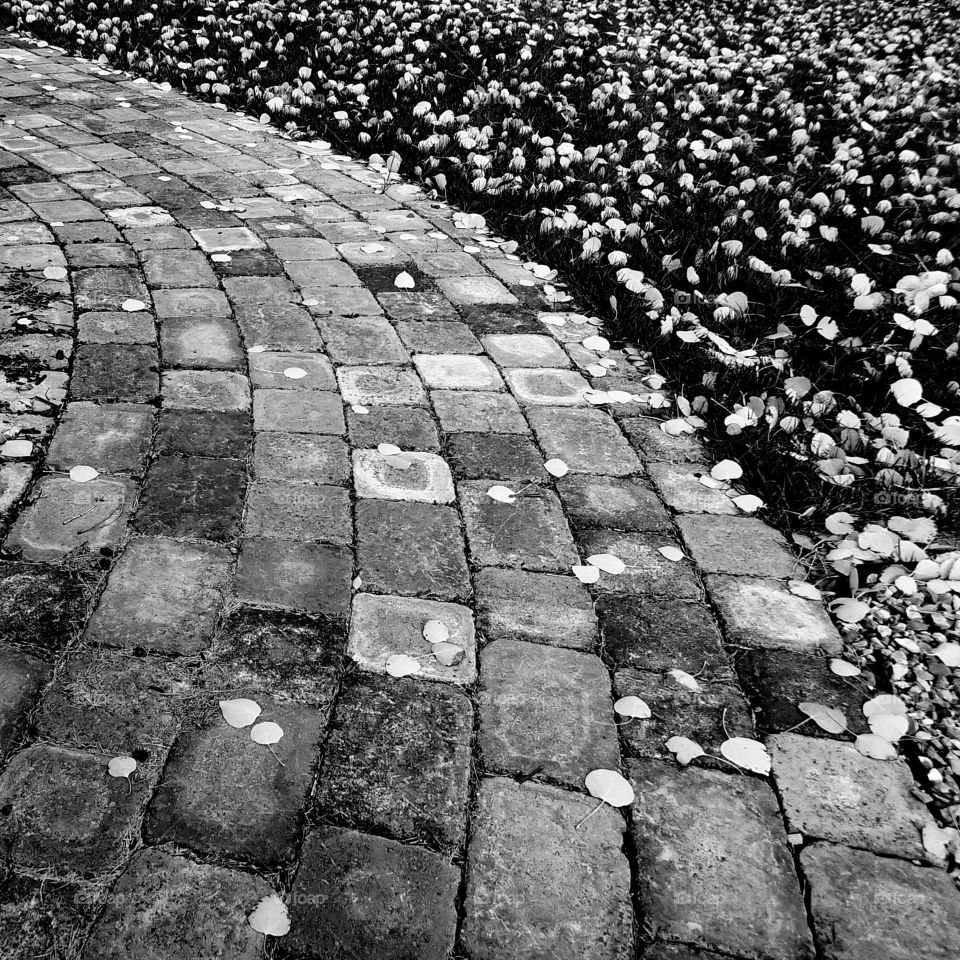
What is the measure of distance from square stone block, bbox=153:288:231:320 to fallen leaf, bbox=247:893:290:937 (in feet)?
7.34

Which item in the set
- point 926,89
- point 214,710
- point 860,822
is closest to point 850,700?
point 860,822

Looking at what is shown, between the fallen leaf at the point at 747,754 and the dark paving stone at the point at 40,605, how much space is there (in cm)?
145

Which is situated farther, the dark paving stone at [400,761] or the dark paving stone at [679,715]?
the dark paving stone at [679,715]

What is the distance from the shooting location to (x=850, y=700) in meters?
1.75

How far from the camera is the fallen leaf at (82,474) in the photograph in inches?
83.3

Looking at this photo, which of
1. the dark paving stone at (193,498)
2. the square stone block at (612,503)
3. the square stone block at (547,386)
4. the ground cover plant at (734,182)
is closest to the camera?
the dark paving stone at (193,498)

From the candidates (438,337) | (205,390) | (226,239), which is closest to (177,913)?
(205,390)

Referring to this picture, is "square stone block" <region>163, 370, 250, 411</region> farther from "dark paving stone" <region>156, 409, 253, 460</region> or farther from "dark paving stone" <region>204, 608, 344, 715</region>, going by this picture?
"dark paving stone" <region>204, 608, 344, 715</region>

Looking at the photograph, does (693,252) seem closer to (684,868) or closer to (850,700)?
(850,700)

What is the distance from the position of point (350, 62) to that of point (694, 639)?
5515 millimetres

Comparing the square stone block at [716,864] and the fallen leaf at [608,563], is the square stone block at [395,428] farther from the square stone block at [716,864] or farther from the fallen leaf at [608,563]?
the square stone block at [716,864]

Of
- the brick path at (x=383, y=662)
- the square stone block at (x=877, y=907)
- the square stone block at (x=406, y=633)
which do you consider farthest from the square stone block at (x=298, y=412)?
the square stone block at (x=877, y=907)

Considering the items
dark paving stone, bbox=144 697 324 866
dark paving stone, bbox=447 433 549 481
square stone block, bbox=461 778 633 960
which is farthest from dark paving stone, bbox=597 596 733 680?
dark paving stone, bbox=144 697 324 866

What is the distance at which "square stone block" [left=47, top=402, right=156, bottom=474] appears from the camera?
85.8 inches
